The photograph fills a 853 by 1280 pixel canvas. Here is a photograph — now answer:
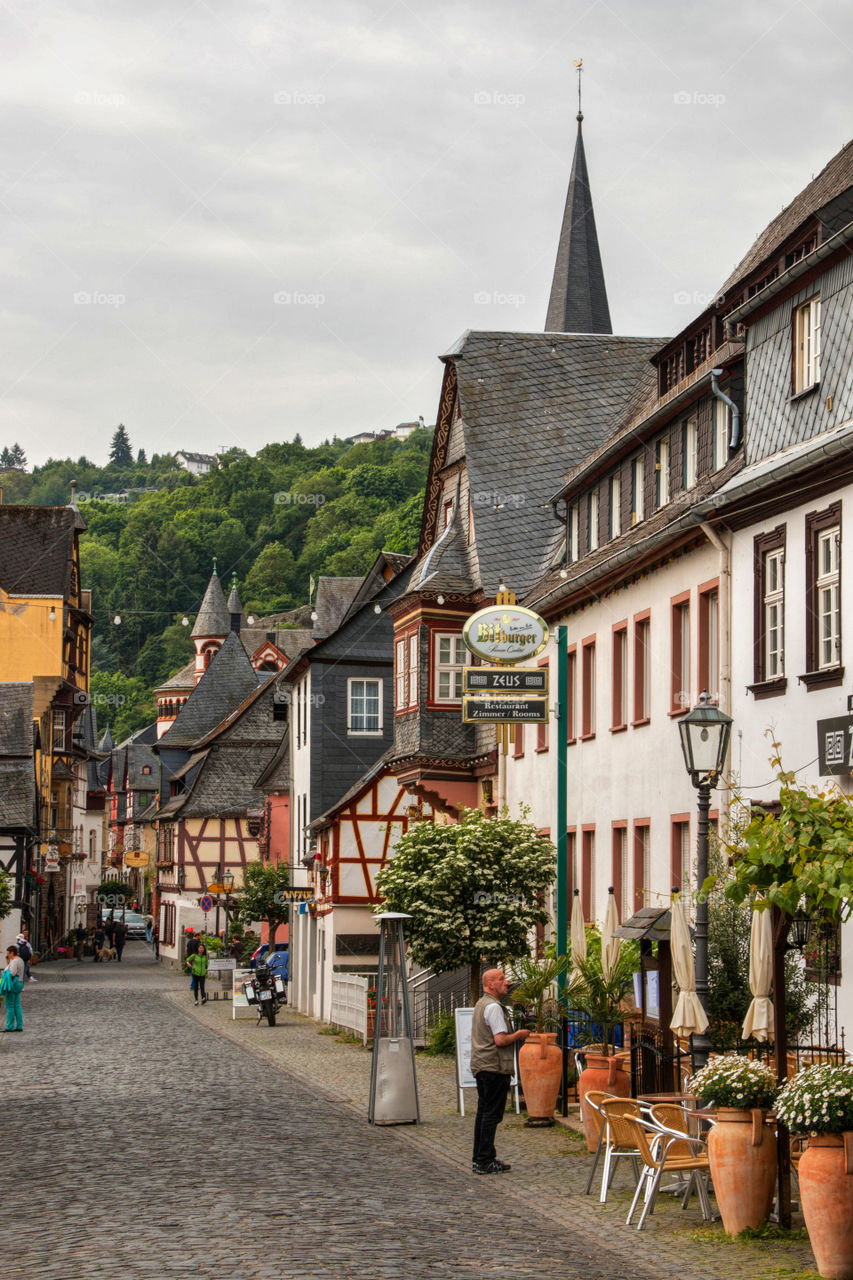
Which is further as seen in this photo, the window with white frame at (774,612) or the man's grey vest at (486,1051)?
the window with white frame at (774,612)

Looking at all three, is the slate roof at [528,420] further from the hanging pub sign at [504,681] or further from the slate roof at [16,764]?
the slate roof at [16,764]

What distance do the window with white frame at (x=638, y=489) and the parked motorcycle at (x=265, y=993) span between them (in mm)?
14729

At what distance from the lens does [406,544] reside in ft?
297

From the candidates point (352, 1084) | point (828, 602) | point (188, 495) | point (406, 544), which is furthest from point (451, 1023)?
point (188, 495)

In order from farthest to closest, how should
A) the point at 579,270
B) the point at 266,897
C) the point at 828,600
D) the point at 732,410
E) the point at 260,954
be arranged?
the point at 579,270 → the point at 266,897 → the point at 260,954 → the point at 732,410 → the point at 828,600

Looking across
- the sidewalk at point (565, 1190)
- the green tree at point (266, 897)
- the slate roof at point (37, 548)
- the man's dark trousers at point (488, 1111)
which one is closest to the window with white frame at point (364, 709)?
the green tree at point (266, 897)

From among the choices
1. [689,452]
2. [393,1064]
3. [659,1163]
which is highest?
[689,452]

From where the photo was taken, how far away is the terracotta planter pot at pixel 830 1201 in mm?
9922

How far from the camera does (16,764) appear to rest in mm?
57906

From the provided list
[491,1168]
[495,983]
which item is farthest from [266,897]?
[491,1168]

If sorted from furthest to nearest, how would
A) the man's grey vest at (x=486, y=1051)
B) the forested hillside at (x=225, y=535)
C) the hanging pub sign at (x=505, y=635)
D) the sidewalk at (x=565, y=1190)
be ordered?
the forested hillside at (x=225, y=535) < the hanging pub sign at (x=505, y=635) < the man's grey vest at (x=486, y=1051) < the sidewalk at (x=565, y=1190)

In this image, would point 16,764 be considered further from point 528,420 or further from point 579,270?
point 528,420

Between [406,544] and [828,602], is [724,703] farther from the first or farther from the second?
[406,544]

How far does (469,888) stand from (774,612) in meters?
6.88
